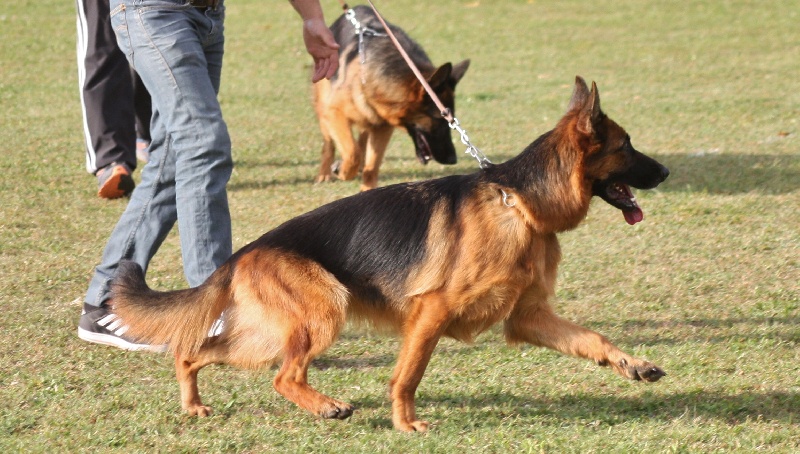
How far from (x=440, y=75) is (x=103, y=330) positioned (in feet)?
12.2

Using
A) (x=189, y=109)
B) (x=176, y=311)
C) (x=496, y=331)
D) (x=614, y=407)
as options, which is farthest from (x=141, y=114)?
(x=614, y=407)

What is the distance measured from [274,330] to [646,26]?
14515 mm

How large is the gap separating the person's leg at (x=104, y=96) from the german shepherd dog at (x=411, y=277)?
12.6 ft

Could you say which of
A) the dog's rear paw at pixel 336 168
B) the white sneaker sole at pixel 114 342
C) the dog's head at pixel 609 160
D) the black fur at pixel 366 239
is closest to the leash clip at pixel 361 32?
the dog's rear paw at pixel 336 168

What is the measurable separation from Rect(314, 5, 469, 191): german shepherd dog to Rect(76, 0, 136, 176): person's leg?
1.63 m

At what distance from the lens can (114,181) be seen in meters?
7.76

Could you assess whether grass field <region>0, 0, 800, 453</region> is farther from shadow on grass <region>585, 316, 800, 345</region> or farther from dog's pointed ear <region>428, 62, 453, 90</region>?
dog's pointed ear <region>428, 62, 453, 90</region>

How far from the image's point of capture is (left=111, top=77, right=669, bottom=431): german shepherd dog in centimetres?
405

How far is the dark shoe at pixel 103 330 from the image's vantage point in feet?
16.2

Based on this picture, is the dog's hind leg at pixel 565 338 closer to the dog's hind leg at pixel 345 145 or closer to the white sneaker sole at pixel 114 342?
the white sneaker sole at pixel 114 342

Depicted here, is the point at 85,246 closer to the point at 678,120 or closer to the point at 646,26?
the point at 678,120

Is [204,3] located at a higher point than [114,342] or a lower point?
higher

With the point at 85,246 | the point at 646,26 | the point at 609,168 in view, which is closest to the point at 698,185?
the point at 609,168

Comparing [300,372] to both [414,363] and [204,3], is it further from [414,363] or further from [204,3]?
[204,3]
